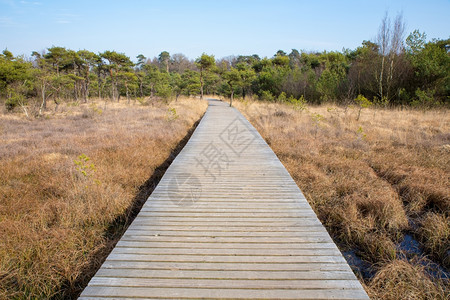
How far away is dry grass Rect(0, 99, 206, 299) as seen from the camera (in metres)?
2.69

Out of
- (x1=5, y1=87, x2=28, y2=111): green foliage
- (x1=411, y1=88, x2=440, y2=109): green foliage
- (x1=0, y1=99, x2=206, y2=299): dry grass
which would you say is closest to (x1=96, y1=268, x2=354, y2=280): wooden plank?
(x1=0, y1=99, x2=206, y2=299): dry grass

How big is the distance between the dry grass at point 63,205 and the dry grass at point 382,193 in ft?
11.0

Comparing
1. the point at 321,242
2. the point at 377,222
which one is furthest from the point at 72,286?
the point at 377,222

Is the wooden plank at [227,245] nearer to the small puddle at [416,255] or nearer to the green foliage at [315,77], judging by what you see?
the small puddle at [416,255]

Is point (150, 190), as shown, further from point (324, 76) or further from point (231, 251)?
point (324, 76)

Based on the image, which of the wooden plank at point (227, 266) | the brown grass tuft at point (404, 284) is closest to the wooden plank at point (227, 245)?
the wooden plank at point (227, 266)

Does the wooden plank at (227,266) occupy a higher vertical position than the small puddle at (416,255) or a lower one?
higher

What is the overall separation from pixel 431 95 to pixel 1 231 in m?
20.5

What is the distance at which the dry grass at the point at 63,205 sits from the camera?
2.69 metres

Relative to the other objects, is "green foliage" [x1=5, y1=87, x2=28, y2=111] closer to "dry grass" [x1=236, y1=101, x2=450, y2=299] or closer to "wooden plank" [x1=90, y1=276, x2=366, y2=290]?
"dry grass" [x1=236, y1=101, x2=450, y2=299]

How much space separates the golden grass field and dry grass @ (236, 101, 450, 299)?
0.06 ft

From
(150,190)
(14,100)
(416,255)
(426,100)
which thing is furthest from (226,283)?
(14,100)

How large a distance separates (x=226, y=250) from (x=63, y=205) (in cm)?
306

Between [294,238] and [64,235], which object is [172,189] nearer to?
[64,235]
